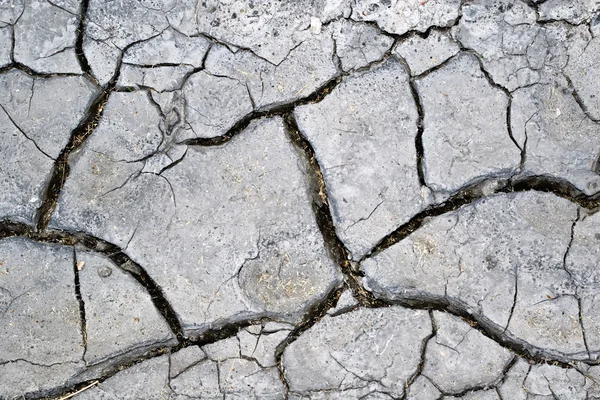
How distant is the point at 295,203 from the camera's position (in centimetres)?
319

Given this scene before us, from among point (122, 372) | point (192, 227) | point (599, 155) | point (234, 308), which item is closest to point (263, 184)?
point (192, 227)

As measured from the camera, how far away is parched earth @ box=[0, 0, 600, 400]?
3.18m

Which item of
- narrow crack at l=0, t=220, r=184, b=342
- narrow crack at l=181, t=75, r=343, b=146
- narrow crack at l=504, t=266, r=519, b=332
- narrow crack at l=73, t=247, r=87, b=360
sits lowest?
narrow crack at l=73, t=247, r=87, b=360

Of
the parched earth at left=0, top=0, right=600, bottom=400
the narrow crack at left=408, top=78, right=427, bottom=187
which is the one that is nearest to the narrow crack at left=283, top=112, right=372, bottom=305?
the parched earth at left=0, top=0, right=600, bottom=400

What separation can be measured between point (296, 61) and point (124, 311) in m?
1.45

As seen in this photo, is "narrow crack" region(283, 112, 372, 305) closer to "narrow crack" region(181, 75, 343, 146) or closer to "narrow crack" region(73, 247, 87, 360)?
"narrow crack" region(181, 75, 343, 146)

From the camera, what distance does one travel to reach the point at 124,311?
3.19 m

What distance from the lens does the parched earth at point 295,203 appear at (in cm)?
318

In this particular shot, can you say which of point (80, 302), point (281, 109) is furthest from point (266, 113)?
point (80, 302)

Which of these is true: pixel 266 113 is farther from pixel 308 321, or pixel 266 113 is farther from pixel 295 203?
pixel 308 321

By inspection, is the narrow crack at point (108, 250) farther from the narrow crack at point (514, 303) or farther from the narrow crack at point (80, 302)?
the narrow crack at point (514, 303)

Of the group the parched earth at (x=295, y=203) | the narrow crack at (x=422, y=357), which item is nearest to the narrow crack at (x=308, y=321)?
the parched earth at (x=295, y=203)

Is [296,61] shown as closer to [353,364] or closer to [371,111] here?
[371,111]

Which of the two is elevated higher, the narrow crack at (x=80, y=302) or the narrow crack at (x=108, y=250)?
the narrow crack at (x=108, y=250)
